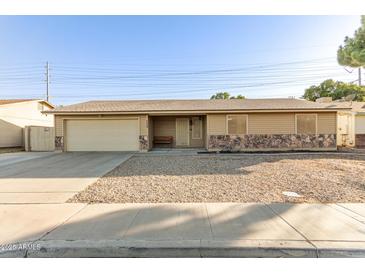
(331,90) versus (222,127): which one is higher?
(331,90)

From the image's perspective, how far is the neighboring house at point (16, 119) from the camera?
1859 cm

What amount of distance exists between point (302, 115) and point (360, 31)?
208 inches

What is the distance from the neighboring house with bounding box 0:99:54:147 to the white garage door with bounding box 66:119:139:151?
3.88 meters

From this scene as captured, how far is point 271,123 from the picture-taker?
14.6 m

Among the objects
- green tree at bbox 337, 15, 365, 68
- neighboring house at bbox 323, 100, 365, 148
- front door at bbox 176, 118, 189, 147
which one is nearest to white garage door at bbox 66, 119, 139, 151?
front door at bbox 176, 118, 189, 147

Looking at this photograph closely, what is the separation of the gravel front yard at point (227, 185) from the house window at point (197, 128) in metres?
8.27

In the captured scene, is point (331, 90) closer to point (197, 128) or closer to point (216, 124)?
point (197, 128)

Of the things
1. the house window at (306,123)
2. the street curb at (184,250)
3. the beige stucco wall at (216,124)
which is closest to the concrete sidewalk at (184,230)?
the street curb at (184,250)

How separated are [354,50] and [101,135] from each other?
589 inches

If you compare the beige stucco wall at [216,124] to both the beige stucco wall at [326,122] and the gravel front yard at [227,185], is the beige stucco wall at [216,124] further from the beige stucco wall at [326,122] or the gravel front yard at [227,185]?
the beige stucco wall at [326,122]

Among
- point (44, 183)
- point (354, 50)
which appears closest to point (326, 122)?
point (354, 50)

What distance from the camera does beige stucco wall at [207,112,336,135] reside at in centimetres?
1449

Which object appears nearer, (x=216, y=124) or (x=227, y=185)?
(x=227, y=185)

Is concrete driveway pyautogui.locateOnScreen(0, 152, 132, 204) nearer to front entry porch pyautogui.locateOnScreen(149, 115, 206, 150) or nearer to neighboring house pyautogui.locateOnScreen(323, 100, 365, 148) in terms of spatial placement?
front entry porch pyautogui.locateOnScreen(149, 115, 206, 150)
